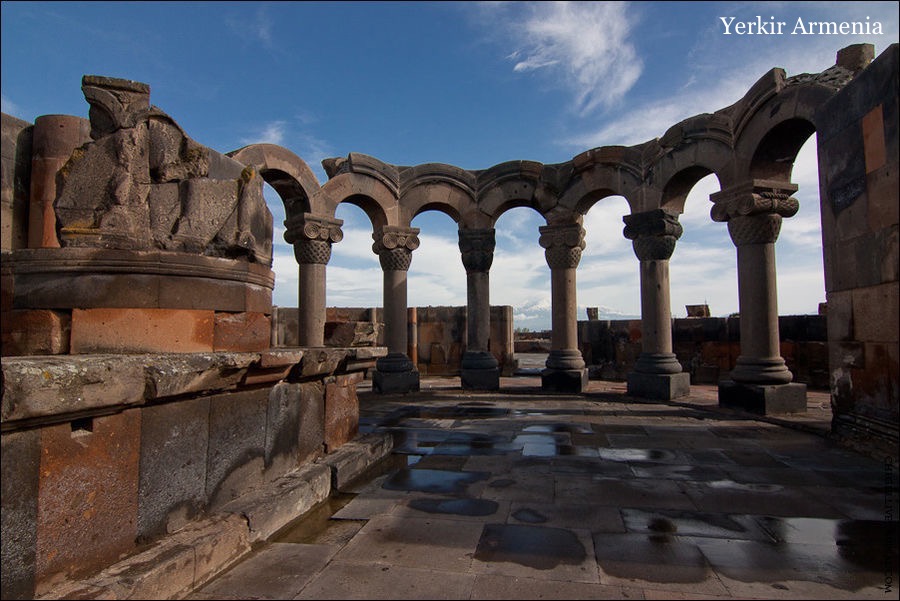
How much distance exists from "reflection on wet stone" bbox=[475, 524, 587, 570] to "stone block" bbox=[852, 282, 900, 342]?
3.60 meters

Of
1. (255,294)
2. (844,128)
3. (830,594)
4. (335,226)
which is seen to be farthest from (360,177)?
(830,594)

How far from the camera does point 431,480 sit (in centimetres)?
401

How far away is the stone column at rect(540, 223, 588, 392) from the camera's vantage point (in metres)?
10.0

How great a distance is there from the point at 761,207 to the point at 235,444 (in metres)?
7.30

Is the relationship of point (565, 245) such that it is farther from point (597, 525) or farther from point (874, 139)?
point (597, 525)

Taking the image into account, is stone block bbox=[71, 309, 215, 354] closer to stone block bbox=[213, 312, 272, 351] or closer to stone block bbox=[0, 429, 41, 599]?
stone block bbox=[213, 312, 272, 351]

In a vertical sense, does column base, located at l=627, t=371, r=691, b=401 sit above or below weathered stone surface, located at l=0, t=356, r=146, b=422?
below

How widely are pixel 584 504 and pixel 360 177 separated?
794 centimetres

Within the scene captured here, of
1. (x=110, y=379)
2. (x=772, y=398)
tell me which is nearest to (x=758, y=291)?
(x=772, y=398)

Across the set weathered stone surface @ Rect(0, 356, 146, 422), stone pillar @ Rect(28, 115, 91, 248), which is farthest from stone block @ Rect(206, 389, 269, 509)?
stone pillar @ Rect(28, 115, 91, 248)

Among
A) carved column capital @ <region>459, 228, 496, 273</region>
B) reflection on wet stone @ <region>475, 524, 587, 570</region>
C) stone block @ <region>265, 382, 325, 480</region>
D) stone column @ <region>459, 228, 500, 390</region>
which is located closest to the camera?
reflection on wet stone @ <region>475, 524, 587, 570</region>

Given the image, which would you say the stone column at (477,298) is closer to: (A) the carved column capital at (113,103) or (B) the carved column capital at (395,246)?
(B) the carved column capital at (395,246)

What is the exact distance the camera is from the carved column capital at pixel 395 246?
1012cm

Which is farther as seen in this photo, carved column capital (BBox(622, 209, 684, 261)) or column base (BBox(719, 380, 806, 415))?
carved column capital (BBox(622, 209, 684, 261))
